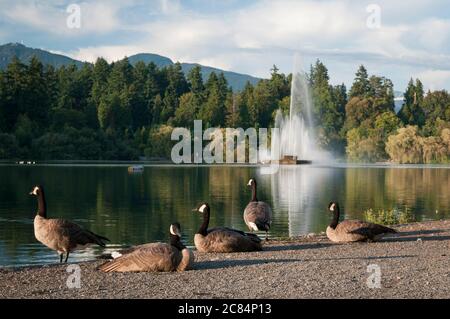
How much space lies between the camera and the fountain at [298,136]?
322 ft

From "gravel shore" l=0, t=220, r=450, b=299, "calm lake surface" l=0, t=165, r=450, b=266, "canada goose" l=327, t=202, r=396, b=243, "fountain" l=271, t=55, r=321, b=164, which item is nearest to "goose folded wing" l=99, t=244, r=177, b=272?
"gravel shore" l=0, t=220, r=450, b=299

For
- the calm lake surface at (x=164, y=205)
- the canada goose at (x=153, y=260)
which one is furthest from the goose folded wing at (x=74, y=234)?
the calm lake surface at (x=164, y=205)

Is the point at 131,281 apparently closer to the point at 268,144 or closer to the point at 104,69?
the point at 268,144

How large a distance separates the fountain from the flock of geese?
7558 centimetres

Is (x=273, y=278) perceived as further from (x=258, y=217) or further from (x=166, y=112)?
(x=166, y=112)

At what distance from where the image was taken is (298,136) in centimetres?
10388

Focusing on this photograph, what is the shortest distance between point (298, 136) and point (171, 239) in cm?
9137

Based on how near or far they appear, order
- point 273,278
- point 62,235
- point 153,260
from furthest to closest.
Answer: point 62,235 < point 153,260 < point 273,278

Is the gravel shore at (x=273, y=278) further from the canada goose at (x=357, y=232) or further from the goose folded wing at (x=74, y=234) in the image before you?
the canada goose at (x=357, y=232)

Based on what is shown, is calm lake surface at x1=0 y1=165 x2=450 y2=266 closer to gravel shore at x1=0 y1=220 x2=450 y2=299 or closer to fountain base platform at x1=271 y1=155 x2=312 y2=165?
gravel shore at x1=0 y1=220 x2=450 y2=299

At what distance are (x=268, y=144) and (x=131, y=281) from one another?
328 ft

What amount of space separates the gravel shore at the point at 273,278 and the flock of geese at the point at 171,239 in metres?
0.34

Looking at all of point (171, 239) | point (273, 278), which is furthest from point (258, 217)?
point (273, 278)

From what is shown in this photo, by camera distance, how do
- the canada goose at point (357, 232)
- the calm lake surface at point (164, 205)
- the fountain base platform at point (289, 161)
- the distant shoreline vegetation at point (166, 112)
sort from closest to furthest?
the canada goose at point (357, 232), the calm lake surface at point (164, 205), the fountain base platform at point (289, 161), the distant shoreline vegetation at point (166, 112)
